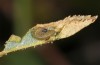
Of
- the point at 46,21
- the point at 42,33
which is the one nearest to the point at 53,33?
the point at 42,33

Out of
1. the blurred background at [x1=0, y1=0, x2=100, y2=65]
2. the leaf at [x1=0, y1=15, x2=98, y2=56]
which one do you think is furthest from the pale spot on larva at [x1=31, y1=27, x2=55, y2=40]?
the blurred background at [x1=0, y1=0, x2=100, y2=65]

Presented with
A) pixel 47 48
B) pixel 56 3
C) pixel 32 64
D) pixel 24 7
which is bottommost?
pixel 32 64

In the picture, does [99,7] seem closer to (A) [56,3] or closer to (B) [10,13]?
(A) [56,3]

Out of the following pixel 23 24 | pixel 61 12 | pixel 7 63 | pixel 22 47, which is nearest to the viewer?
pixel 22 47

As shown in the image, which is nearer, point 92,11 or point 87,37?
point 92,11

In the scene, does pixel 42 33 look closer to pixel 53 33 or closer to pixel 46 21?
pixel 53 33

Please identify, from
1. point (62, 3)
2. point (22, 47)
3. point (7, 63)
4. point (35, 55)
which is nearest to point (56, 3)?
point (62, 3)
